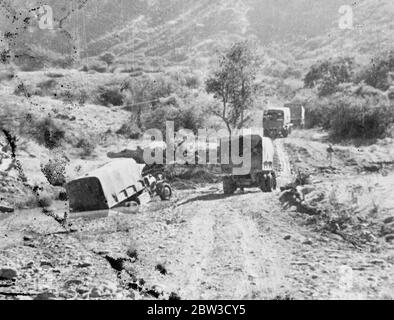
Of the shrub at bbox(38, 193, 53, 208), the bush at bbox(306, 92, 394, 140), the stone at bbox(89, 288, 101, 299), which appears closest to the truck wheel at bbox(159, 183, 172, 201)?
the shrub at bbox(38, 193, 53, 208)

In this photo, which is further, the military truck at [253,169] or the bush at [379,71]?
the bush at [379,71]

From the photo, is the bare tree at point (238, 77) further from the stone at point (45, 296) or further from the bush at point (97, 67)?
the bush at point (97, 67)

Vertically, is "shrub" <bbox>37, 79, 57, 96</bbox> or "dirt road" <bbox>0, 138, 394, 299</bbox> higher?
"shrub" <bbox>37, 79, 57, 96</bbox>

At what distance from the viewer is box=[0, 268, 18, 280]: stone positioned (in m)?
11.9

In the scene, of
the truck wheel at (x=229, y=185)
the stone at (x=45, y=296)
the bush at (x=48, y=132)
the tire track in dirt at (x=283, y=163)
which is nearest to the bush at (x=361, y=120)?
the tire track in dirt at (x=283, y=163)

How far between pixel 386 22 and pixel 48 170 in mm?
62296

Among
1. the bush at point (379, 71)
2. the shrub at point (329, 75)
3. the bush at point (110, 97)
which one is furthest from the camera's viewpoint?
the shrub at point (329, 75)

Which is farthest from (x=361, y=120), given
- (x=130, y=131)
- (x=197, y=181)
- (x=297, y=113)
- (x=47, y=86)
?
(x=47, y=86)

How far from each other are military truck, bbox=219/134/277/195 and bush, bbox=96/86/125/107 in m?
23.2

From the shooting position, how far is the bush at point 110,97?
44750 millimetres

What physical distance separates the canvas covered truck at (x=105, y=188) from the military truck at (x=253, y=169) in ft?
14.0

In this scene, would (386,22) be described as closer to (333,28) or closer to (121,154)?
(333,28)

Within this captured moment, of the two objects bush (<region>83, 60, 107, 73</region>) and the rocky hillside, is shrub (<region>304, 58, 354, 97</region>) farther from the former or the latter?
bush (<region>83, 60, 107, 73</region>)
